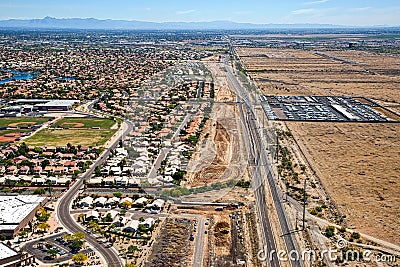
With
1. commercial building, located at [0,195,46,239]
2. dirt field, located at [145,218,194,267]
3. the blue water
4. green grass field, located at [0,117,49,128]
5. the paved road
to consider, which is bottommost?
the paved road

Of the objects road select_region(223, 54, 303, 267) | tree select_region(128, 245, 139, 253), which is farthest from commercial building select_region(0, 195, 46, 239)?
road select_region(223, 54, 303, 267)

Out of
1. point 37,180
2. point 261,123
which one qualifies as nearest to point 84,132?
point 37,180

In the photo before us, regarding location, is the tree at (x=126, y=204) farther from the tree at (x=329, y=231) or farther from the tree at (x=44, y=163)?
the tree at (x=329, y=231)

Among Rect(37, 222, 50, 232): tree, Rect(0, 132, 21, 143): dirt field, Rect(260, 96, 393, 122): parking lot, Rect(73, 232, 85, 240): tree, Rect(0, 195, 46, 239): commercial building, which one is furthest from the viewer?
Rect(260, 96, 393, 122): parking lot

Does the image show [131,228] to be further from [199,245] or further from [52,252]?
[52,252]

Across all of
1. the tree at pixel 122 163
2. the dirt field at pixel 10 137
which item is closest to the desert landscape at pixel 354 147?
the tree at pixel 122 163

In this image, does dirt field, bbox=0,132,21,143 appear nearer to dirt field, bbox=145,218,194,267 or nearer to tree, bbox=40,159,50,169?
tree, bbox=40,159,50,169
